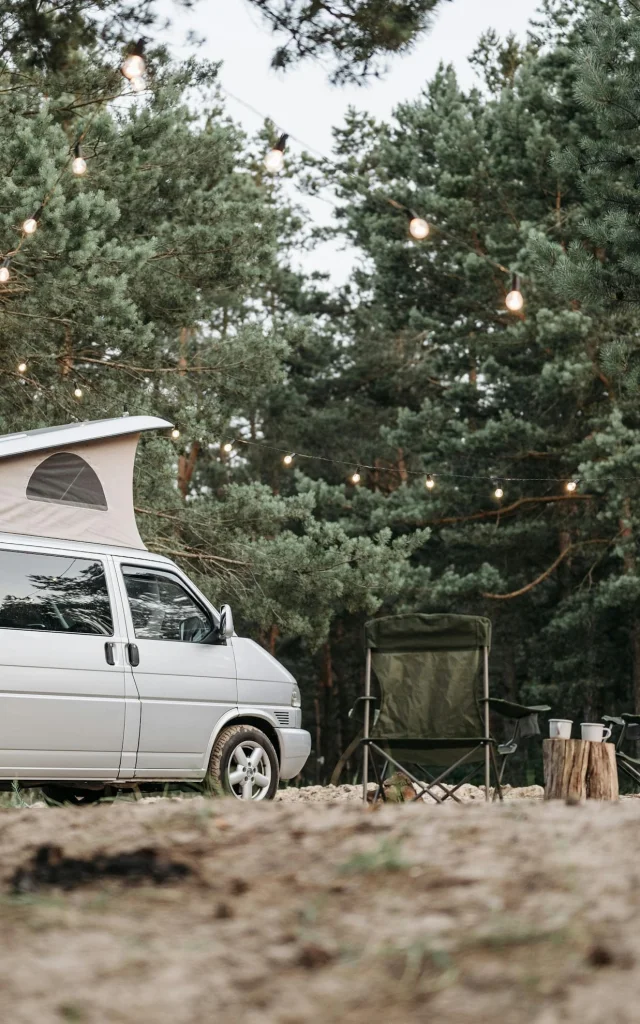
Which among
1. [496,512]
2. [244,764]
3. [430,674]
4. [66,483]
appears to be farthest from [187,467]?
[430,674]

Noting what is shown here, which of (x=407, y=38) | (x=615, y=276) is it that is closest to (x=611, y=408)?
(x=615, y=276)

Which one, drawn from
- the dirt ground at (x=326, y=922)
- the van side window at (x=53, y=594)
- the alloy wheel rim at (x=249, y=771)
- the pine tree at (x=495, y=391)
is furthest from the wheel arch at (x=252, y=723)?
the pine tree at (x=495, y=391)

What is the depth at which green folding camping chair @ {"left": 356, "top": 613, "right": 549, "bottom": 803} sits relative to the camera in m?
6.54

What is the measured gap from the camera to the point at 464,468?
19.8m

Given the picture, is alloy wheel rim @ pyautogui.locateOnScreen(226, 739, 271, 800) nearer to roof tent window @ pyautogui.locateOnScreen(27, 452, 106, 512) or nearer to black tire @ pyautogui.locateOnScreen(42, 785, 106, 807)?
black tire @ pyautogui.locateOnScreen(42, 785, 106, 807)

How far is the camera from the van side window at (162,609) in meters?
6.56

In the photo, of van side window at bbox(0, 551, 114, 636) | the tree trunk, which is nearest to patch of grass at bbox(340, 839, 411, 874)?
van side window at bbox(0, 551, 114, 636)

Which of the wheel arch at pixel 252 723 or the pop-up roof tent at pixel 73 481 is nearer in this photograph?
the pop-up roof tent at pixel 73 481

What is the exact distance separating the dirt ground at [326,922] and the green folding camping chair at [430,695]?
3218 millimetres

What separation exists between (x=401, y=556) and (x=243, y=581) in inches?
84.8

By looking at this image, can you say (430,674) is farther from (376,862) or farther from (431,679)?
(376,862)

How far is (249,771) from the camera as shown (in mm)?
6926

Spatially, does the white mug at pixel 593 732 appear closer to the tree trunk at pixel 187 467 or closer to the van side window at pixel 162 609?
the van side window at pixel 162 609

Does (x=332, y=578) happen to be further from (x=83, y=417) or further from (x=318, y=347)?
(x=318, y=347)
